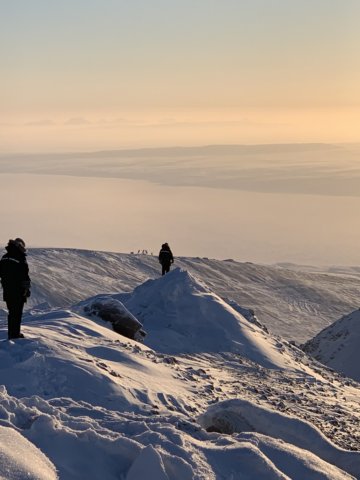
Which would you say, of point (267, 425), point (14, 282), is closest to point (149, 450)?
point (267, 425)

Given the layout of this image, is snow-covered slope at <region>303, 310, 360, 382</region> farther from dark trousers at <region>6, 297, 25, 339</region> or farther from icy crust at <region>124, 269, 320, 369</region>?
dark trousers at <region>6, 297, 25, 339</region>

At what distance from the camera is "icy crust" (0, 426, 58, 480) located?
333 inches

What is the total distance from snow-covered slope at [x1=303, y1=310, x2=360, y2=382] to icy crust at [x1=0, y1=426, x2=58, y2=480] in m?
24.9

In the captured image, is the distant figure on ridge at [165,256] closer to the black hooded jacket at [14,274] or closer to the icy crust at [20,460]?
the black hooded jacket at [14,274]

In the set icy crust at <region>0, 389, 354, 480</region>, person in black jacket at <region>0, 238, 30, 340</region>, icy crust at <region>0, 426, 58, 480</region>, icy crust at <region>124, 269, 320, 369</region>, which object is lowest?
icy crust at <region>124, 269, 320, 369</region>

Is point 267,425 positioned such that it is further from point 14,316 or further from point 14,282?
point 14,282

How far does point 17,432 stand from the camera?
971 centimetres

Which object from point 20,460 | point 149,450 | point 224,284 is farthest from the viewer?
point 224,284

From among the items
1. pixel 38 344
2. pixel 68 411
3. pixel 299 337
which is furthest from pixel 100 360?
pixel 299 337

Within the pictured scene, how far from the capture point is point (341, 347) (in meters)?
35.8

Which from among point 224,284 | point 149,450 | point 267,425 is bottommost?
point 224,284

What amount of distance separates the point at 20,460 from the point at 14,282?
792cm

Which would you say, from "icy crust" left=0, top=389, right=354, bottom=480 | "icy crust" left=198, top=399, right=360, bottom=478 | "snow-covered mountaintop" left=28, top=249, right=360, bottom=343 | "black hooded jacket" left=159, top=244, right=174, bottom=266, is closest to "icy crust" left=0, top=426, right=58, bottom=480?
"icy crust" left=0, top=389, right=354, bottom=480

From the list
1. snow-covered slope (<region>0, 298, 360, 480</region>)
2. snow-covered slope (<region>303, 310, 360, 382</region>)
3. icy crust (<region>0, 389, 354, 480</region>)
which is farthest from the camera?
snow-covered slope (<region>303, 310, 360, 382</region>)
